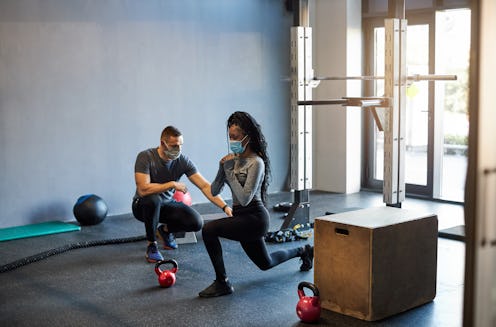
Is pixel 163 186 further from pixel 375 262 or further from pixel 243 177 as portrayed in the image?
pixel 375 262

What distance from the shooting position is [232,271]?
16.0 ft

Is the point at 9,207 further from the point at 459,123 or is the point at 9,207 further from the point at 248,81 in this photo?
the point at 459,123

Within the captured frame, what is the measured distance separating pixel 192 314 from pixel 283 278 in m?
0.90

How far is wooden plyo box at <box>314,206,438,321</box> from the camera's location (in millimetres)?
3758

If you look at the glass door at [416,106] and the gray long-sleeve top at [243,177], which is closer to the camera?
the gray long-sleeve top at [243,177]

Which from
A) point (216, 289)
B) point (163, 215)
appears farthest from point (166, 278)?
point (163, 215)

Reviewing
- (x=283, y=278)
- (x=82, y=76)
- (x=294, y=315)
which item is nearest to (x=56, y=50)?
(x=82, y=76)

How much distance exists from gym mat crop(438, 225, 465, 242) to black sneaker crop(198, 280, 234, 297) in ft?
7.56

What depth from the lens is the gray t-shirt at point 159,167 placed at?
5.14 m

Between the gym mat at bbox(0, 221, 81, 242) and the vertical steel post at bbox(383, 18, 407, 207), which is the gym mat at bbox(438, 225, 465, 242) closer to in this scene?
the vertical steel post at bbox(383, 18, 407, 207)

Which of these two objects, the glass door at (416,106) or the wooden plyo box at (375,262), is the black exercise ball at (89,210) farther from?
the glass door at (416,106)

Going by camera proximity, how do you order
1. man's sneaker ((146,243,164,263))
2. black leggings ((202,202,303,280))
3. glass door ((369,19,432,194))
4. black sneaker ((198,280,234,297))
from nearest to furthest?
black leggings ((202,202,303,280))
black sneaker ((198,280,234,297))
man's sneaker ((146,243,164,263))
glass door ((369,19,432,194))

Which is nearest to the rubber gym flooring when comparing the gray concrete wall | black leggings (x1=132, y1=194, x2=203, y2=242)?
black leggings (x1=132, y1=194, x2=203, y2=242)

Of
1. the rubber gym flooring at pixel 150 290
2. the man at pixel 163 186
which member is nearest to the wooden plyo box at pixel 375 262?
the rubber gym flooring at pixel 150 290
